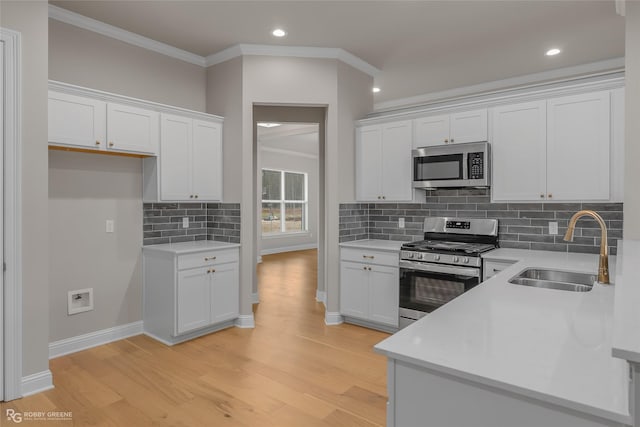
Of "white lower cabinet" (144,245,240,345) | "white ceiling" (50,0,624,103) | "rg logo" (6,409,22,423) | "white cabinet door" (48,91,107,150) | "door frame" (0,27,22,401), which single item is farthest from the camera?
"white lower cabinet" (144,245,240,345)

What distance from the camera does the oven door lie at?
3.39m

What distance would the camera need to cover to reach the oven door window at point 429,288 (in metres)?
3.43

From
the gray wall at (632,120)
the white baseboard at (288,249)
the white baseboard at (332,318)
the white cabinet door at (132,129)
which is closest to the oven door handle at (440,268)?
the white baseboard at (332,318)

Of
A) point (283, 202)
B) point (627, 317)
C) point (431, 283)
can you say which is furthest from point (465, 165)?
point (283, 202)

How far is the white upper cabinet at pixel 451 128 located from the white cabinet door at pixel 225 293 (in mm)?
2357

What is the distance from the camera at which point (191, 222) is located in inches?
171

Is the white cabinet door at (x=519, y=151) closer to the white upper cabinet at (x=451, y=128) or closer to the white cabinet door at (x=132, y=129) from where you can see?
the white upper cabinet at (x=451, y=128)

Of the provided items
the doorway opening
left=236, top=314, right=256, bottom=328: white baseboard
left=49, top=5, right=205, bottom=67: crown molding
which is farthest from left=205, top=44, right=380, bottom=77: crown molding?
the doorway opening

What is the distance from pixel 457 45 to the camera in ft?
13.1

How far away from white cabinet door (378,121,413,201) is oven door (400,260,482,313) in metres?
0.82

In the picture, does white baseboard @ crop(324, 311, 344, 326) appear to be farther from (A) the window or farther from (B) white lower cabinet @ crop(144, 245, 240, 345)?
(A) the window

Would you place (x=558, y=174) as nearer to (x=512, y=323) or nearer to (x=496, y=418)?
(x=512, y=323)

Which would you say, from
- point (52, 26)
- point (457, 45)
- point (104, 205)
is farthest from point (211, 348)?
point (457, 45)

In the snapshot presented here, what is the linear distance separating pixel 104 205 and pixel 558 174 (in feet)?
13.5
